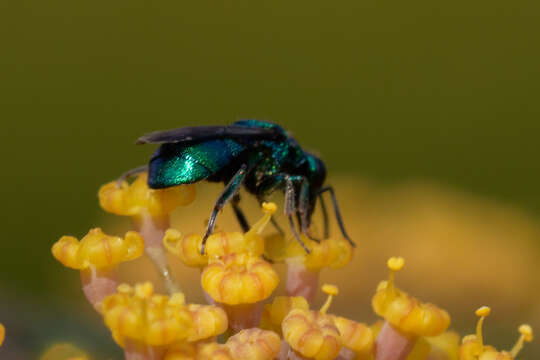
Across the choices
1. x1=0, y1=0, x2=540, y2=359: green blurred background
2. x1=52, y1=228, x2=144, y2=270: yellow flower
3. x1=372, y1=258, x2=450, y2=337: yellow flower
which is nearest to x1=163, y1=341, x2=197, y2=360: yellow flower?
x1=52, y1=228, x2=144, y2=270: yellow flower

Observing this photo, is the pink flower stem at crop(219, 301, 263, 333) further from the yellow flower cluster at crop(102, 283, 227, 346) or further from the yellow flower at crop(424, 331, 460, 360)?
the yellow flower at crop(424, 331, 460, 360)

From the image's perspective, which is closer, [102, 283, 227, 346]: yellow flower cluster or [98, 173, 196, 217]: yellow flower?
[102, 283, 227, 346]: yellow flower cluster

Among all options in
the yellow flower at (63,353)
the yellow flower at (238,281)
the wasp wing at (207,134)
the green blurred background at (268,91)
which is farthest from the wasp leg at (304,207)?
the green blurred background at (268,91)

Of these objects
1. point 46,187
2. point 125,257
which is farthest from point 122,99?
point 125,257

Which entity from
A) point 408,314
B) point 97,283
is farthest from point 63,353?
point 408,314

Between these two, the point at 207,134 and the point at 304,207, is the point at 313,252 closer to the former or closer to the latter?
the point at 304,207

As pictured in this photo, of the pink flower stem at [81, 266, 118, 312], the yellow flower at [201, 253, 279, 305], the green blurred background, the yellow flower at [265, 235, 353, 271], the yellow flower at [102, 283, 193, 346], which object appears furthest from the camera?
the green blurred background
